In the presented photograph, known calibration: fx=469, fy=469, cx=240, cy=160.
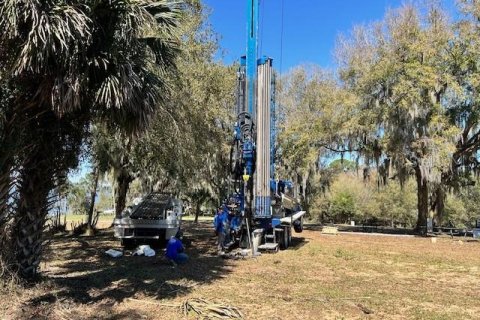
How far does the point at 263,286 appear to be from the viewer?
884 cm

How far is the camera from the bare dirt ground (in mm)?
6891

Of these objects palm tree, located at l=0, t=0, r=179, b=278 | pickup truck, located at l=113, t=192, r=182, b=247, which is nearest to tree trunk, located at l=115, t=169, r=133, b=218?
pickup truck, located at l=113, t=192, r=182, b=247

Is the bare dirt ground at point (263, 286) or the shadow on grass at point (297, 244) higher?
the shadow on grass at point (297, 244)

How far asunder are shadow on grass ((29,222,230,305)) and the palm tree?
3.26ft

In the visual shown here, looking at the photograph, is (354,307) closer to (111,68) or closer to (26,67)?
(111,68)

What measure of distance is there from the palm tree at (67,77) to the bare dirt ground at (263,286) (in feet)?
4.39

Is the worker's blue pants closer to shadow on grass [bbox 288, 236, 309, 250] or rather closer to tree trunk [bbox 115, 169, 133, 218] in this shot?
shadow on grass [bbox 288, 236, 309, 250]

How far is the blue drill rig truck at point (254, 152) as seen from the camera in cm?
1337

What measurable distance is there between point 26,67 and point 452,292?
8035 mm

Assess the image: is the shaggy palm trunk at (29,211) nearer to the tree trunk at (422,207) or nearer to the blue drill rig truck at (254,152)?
the blue drill rig truck at (254,152)

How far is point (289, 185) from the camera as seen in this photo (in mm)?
17266

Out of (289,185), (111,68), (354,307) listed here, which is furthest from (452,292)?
(289,185)

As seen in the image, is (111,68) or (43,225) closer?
(111,68)

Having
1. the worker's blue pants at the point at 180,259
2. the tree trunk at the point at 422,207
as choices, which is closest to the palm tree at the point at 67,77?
the worker's blue pants at the point at 180,259
